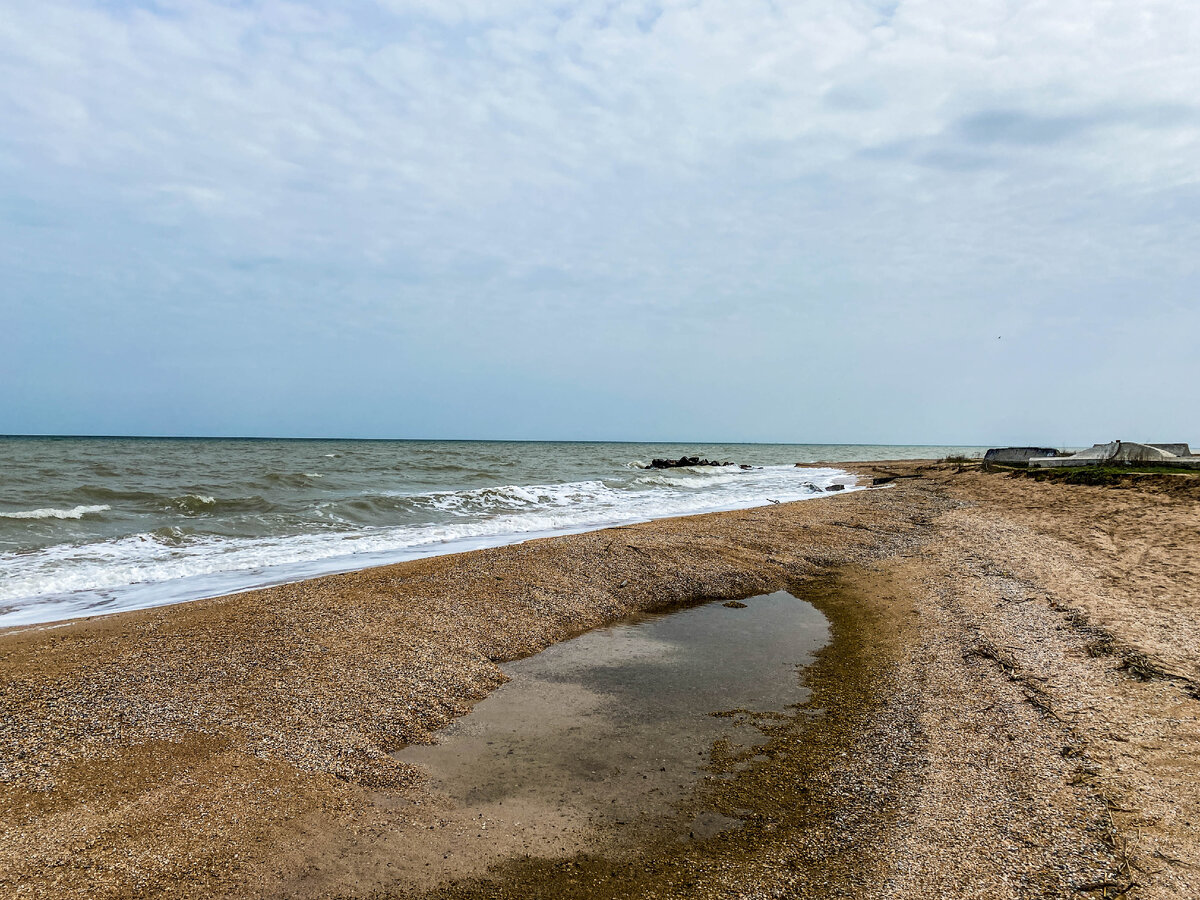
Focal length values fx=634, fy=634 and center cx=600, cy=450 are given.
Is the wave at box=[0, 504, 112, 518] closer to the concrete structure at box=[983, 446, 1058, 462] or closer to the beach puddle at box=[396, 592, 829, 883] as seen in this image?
the beach puddle at box=[396, 592, 829, 883]

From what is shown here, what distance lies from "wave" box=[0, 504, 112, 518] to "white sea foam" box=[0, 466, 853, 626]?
0.26 ft

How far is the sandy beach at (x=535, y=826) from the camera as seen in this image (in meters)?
3.54

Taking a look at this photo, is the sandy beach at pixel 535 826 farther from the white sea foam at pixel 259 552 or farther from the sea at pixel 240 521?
the sea at pixel 240 521

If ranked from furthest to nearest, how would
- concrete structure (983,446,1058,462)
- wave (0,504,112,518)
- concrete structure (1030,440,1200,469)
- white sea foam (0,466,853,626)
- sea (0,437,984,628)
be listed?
concrete structure (983,446,1058,462), concrete structure (1030,440,1200,469), wave (0,504,112,518), sea (0,437,984,628), white sea foam (0,466,853,626)

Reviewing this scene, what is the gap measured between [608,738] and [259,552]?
10638 mm

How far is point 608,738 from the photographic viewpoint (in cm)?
528

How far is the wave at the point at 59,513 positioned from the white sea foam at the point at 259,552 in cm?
8

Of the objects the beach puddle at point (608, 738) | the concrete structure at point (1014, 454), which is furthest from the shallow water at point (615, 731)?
the concrete structure at point (1014, 454)

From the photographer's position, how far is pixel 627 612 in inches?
360

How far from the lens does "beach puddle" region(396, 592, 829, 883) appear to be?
4102 mm

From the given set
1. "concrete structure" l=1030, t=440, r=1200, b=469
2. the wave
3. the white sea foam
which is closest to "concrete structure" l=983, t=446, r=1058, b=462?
"concrete structure" l=1030, t=440, r=1200, b=469

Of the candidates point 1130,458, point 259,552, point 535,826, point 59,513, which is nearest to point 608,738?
point 535,826

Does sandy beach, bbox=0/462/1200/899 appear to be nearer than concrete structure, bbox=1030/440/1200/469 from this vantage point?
Yes

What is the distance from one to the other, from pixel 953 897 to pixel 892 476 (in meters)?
34.1
